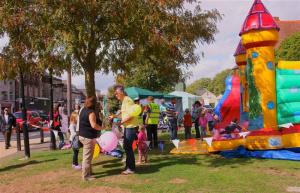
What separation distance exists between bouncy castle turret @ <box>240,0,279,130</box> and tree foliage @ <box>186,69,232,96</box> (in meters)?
107

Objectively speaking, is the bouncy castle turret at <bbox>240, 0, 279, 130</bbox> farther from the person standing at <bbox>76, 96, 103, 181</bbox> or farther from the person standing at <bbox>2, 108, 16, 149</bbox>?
the person standing at <bbox>2, 108, 16, 149</bbox>

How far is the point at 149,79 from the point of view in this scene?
3788 centimetres

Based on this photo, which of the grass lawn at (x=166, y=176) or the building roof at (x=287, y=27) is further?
the building roof at (x=287, y=27)

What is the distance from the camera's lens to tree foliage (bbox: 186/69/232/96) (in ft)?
394

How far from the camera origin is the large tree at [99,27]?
9.34m

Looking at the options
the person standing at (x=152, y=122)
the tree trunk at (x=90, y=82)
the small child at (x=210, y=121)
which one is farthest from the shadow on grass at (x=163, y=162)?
the small child at (x=210, y=121)

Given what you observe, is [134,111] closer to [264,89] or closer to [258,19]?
[264,89]

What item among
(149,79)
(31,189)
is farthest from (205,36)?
(149,79)

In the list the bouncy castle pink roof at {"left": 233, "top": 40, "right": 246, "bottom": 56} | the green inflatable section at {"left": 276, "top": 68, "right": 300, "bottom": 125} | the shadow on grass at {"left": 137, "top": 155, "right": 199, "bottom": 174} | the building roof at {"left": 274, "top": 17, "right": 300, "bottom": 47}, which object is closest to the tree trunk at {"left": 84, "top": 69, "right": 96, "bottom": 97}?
the shadow on grass at {"left": 137, "top": 155, "right": 199, "bottom": 174}

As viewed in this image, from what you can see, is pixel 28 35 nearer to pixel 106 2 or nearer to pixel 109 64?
pixel 106 2

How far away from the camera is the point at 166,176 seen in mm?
8227

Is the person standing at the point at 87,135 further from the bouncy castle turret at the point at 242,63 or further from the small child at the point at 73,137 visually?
the bouncy castle turret at the point at 242,63

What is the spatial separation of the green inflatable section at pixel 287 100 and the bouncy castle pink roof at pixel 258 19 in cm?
148

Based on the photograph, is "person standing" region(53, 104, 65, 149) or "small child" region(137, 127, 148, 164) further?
"person standing" region(53, 104, 65, 149)
